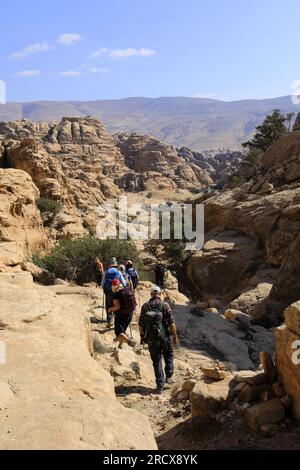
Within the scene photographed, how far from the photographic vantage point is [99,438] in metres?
→ 3.53

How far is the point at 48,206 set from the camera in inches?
952

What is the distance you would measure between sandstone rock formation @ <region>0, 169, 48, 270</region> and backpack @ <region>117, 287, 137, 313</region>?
6.34m

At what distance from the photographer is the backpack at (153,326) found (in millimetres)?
7078

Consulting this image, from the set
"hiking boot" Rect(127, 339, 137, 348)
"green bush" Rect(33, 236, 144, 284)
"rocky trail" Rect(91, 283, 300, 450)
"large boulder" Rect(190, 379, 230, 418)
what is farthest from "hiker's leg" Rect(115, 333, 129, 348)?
"green bush" Rect(33, 236, 144, 284)

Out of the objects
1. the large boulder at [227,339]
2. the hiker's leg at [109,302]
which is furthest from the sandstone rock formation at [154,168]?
the hiker's leg at [109,302]

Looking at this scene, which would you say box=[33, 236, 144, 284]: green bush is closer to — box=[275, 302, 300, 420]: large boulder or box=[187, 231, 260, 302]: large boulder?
box=[187, 231, 260, 302]: large boulder

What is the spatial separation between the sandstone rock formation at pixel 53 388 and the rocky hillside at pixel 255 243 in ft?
28.3

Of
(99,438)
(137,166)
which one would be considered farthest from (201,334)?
(137,166)

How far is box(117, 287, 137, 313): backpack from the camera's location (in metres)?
8.50

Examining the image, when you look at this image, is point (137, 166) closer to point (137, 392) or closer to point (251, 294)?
point (251, 294)

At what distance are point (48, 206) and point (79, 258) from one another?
830 cm

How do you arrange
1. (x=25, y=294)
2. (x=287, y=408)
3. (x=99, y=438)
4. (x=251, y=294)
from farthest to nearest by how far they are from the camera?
1. (x=251, y=294)
2. (x=25, y=294)
3. (x=287, y=408)
4. (x=99, y=438)

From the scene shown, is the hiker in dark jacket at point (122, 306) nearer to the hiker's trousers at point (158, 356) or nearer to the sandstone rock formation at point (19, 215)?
the hiker's trousers at point (158, 356)

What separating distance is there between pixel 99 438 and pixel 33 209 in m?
15.2
